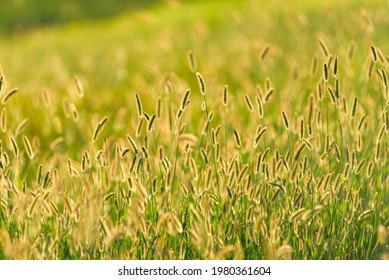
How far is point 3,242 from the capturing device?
127 inches

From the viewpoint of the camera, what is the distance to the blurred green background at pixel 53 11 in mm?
22234

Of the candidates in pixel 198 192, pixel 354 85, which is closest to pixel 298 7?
pixel 354 85

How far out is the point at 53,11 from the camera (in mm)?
23109

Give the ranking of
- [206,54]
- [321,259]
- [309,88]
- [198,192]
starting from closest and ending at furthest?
[321,259], [198,192], [309,88], [206,54]

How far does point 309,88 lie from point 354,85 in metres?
0.38

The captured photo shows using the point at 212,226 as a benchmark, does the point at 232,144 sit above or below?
above

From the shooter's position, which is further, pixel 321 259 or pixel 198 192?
pixel 198 192

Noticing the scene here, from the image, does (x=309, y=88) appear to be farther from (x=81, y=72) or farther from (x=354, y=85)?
(x=81, y=72)

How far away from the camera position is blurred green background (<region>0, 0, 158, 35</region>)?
2223cm

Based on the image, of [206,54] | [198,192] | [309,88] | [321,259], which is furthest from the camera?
[206,54]
